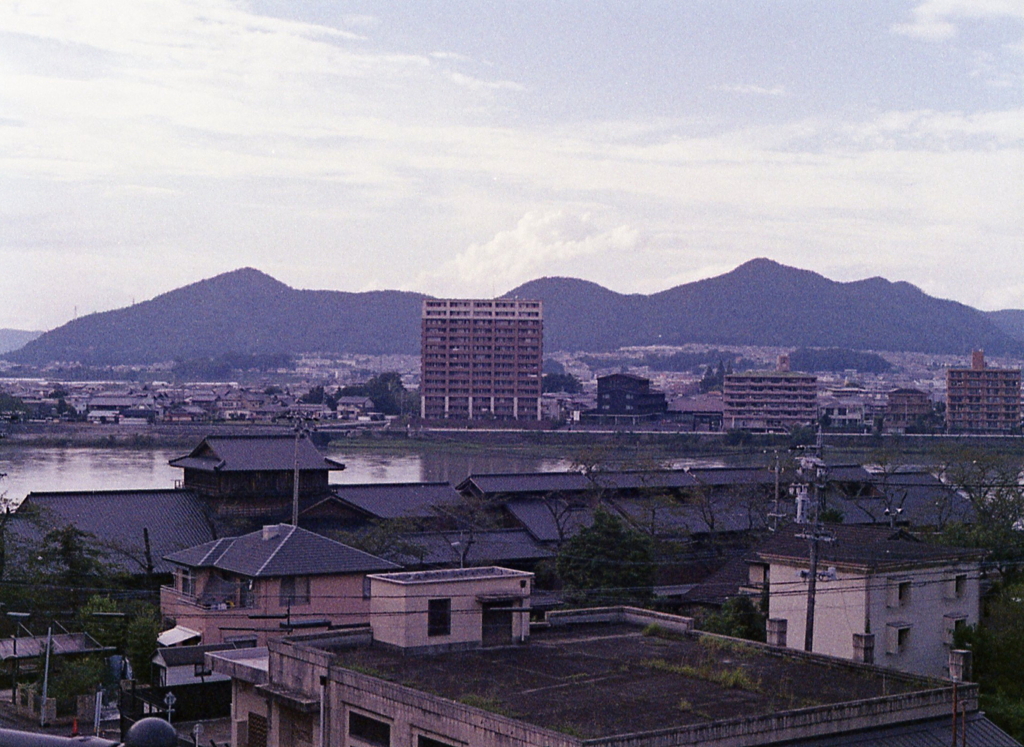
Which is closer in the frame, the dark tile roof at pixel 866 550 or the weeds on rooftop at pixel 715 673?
the weeds on rooftop at pixel 715 673

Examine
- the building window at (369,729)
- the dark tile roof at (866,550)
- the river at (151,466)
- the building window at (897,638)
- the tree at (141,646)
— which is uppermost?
the dark tile roof at (866,550)

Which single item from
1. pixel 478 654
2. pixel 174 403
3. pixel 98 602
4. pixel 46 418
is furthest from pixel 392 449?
pixel 478 654

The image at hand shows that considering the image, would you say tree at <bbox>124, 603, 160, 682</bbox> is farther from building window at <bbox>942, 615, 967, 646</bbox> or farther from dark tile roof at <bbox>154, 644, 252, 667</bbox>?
building window at <bbox>942, 615, 967, 646</bbox>

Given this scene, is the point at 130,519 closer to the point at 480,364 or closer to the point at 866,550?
the point at 866,550

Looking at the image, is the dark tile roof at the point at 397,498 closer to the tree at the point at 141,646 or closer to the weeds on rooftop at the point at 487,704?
the tree at the point at 141,646

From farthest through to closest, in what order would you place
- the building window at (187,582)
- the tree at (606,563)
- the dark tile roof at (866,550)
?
the tree at (606,563) → the building window at (187,582) → the dark tile roof at (866,550)

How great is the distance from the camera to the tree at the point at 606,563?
1373 cm

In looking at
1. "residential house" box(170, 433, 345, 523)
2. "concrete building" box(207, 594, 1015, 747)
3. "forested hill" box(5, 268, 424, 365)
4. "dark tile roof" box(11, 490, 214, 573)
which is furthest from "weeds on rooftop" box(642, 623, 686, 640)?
"forested hill" box(5, 268, 424, 365)

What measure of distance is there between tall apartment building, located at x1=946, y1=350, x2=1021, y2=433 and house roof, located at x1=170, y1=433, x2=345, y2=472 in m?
40.8

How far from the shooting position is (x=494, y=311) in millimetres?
60156

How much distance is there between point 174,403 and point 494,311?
49.2 feet

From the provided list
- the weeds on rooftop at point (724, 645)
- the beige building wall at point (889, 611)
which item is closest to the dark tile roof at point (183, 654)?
the weeds on rooftop at point (724, 645)

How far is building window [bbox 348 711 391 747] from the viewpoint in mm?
6711

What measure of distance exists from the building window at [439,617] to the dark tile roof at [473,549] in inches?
276
